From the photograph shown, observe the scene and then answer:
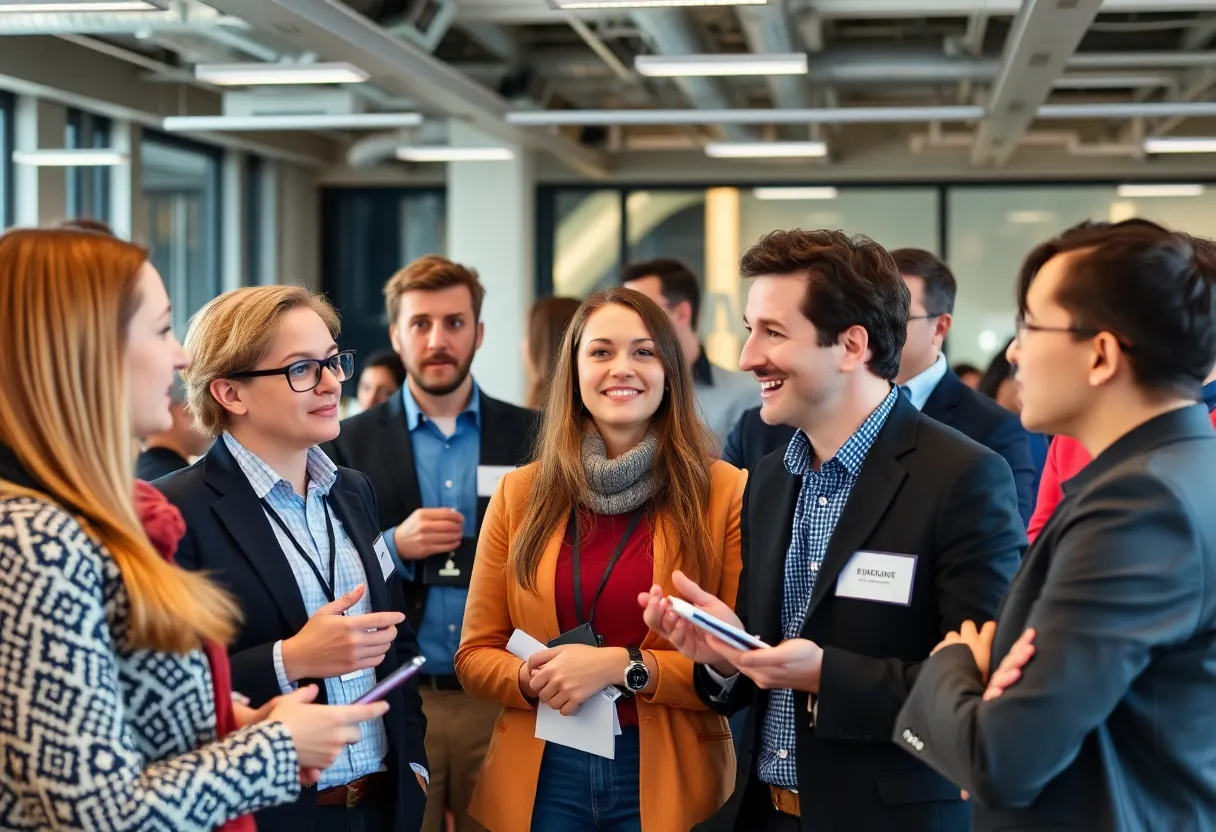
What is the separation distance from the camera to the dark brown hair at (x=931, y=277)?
3857mm

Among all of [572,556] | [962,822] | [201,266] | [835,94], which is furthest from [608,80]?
[962,822]

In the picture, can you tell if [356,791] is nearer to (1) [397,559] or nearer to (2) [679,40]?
(1) [397,559]

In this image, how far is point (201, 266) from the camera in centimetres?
1139

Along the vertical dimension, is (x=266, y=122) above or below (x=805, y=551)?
above

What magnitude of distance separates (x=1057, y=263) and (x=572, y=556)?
48.2 inches

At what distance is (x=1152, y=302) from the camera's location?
1.62 meters

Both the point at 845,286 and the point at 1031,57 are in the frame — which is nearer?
the point at 845,286

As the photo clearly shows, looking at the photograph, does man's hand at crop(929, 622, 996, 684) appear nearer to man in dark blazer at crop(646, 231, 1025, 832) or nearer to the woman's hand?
man in dark blazer at crop(646, 231, 1025, 832)

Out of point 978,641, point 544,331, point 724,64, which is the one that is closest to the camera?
point 978,641

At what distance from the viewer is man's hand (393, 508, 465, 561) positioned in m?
3.38

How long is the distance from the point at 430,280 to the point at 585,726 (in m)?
1.95

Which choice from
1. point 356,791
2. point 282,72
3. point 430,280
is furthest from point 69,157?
point 356,791

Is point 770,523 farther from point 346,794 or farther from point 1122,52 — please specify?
point 1122,52

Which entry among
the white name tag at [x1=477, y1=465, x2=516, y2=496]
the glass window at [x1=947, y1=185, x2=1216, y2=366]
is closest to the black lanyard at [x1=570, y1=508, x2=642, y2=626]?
the white name tag at [x1=477, y1=465, x2=516, y2=496]
